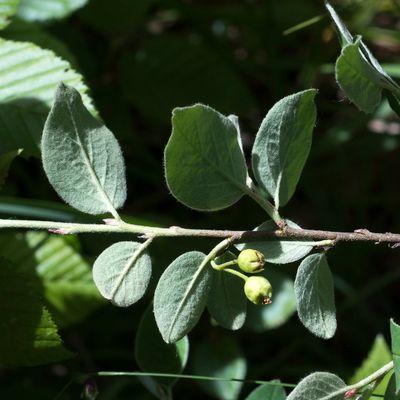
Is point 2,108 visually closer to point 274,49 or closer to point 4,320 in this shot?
point 4,320

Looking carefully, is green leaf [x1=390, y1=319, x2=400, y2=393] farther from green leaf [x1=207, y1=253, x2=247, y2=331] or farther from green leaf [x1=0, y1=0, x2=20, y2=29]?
green leaf [x1=0, y1=0, x2=20, y2=29]

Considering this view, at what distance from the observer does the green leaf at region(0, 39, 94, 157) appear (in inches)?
43.6

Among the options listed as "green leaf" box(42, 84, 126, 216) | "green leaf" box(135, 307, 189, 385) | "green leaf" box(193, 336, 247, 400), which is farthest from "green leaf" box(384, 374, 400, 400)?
"green leaf" box(193, 336, 247, 400)

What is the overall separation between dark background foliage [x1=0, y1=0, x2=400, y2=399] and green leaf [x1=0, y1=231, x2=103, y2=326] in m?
0.18

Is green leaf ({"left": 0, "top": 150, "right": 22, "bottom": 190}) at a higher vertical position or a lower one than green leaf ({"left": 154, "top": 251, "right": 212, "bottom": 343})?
higher

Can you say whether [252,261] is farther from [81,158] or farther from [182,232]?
[81,158]

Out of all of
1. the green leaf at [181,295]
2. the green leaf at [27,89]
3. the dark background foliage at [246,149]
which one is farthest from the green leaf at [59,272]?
the green leaf at [181,295]

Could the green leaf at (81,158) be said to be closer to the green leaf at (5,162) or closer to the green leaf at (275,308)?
the green leaf at (5,162)

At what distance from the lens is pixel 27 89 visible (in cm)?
113

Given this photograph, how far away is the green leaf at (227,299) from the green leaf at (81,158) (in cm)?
15

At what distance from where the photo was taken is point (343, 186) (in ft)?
6.82

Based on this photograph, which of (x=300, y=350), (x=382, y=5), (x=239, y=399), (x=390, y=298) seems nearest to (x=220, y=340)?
(x=239, y=399)

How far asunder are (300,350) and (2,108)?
0.98m

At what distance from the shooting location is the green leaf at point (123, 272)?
0.86 meters
